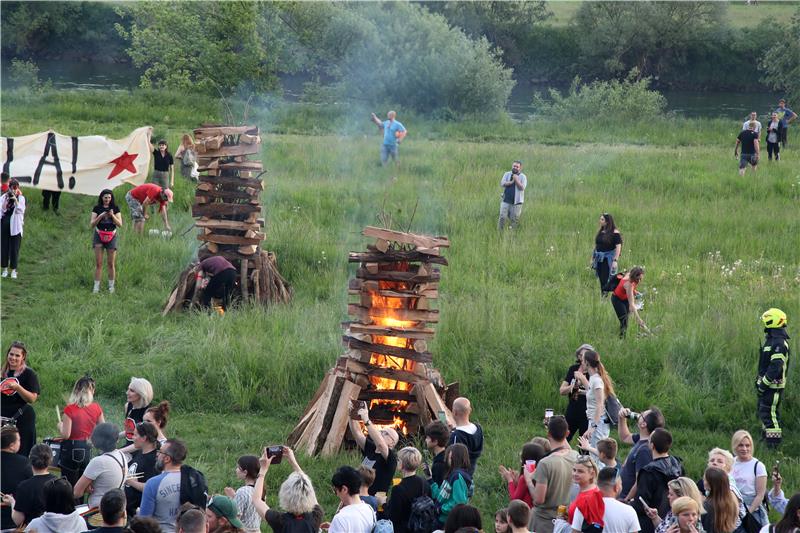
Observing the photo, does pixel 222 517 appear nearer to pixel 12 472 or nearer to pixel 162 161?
pixel 12 472

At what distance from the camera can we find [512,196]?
21.7 meters

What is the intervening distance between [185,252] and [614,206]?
29.2ft

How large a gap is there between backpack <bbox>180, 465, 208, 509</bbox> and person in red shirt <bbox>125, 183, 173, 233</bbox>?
13039 millimetres

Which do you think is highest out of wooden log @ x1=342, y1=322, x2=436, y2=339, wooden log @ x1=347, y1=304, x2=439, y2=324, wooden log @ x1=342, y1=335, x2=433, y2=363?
wooden log @ x1=347, y1=304, x2=439, y2=324

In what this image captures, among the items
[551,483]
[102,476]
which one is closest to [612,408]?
[551,483]

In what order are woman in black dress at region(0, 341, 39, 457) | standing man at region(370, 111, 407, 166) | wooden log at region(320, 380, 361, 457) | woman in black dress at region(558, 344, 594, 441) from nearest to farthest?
woman in black dress at region(0, 341, 39, 457) → woman in black dress at region(558, 344, 594, 441) → wooden log at region(320, 380, 361, 457) → standing man at region(370, 111, 407, 166)

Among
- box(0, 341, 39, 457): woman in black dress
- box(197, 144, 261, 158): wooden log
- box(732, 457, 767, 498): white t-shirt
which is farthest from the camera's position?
box(197, 144, 261, 158): wooden log

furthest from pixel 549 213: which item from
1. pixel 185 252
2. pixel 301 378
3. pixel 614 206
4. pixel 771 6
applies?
pixel 771 6

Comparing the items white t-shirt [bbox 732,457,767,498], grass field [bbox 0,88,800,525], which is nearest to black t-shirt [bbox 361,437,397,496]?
grass field [bbox 0,88,800,525]

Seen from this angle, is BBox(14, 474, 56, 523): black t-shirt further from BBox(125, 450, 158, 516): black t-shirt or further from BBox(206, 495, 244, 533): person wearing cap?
BBox(206, 495, 244, 533): person wearing cap

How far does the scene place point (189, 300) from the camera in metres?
17.1

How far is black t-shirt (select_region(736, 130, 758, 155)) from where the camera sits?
27469 mm

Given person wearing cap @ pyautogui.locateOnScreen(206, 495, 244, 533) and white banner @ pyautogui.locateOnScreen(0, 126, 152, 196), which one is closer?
person wearing cap @ pyautogui.locateOnScreen(206, 495, 244, 533)

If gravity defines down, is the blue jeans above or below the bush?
below
